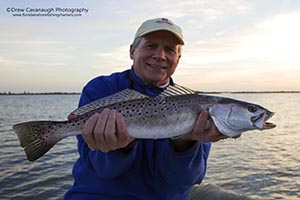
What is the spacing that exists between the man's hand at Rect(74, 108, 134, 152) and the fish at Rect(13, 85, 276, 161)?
0.46 ft

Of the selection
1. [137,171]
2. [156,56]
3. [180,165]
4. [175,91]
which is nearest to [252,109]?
[175,91]

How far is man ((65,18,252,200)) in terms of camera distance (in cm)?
397

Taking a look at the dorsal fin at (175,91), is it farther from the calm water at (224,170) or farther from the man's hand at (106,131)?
the calm water at (224,170)

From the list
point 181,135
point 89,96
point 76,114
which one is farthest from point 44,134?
point 181,135

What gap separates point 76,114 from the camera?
4.20 m

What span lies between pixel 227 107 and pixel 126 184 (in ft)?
5.19

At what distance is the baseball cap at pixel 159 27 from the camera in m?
4.66

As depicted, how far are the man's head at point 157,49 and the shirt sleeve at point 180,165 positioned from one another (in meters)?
1.05

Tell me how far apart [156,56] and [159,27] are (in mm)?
399

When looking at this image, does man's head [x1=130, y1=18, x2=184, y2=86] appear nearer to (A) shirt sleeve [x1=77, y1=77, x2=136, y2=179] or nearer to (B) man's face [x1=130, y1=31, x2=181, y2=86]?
(B) man's face [x1=130, y1=31, x2=181, y2=86]

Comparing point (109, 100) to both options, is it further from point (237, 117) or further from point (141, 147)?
point (237, 117)

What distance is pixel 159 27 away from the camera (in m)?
4.66

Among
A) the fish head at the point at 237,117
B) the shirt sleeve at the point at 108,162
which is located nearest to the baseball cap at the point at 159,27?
the fish head at the point at 237,117

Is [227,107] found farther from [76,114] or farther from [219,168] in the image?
[219,168]
